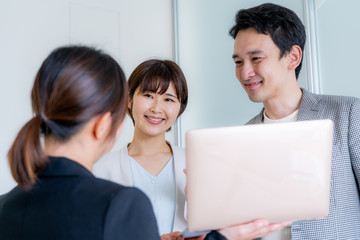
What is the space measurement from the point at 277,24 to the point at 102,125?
40.8 inches

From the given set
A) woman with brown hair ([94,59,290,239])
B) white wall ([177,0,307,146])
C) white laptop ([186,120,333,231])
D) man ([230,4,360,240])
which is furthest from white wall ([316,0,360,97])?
white laptop ([186,120,333,231])

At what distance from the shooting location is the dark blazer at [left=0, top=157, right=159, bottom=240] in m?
0.67

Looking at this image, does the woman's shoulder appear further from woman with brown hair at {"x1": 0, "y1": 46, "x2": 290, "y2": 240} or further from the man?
woman with brown hair at {"x1": 0, "y1": 46, "x2": 290, "y2": 240}

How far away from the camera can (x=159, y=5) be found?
3293 mm

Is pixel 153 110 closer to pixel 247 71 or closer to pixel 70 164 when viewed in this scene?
pixel 247 71

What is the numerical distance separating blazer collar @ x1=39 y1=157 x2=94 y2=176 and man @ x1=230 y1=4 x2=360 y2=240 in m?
0.89

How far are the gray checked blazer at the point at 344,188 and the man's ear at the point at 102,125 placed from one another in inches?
32.3

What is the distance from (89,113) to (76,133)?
0.19 ft

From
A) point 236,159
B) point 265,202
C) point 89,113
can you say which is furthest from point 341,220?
point 89,113

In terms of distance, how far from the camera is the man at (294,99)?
1.25 m

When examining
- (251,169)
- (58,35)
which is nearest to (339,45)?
(251,169)

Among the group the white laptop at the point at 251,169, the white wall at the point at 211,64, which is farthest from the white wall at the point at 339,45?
the white laptop at the point at 251,169

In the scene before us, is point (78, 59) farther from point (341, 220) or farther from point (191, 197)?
point (341, 220)

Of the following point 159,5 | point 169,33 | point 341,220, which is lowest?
point 341,220
